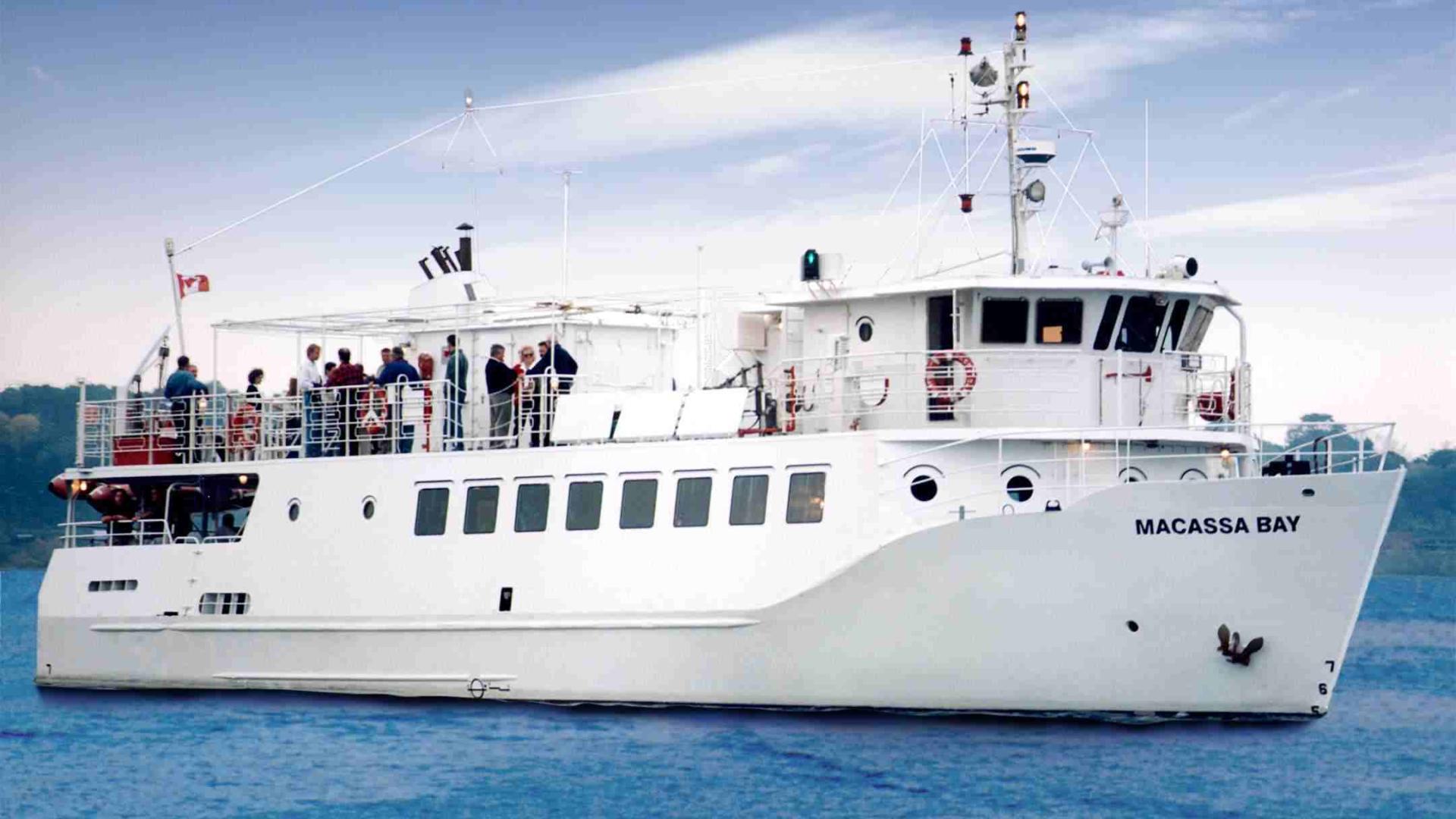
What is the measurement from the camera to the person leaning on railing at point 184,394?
3111 cm

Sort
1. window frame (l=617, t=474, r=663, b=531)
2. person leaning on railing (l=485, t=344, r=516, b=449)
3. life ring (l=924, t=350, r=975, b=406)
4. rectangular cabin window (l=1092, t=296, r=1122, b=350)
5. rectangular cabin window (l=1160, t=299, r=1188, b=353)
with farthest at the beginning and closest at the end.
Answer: person leaning on railing (l=485, t=344, r=516, b=449) < window frame (l=617, t=474, r=663, b=531) < rectangular cabin window (l=1160, t=299, r=1188, b=353) < rectangular cabin window (l=1092, t=296, r=1122, b=350) < life ring (l=924, t=350, r=975, b=406)

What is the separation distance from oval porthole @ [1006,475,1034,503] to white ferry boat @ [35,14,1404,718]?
0.36ft

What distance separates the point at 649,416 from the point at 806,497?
2812 mm

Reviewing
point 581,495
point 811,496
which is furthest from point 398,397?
point 811,496

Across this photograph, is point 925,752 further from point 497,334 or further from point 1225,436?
point 497,334

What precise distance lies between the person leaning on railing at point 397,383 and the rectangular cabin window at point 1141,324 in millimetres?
9766

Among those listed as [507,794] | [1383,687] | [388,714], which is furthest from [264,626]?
[1383,687]

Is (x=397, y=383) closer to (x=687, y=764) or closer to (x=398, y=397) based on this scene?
(x=398, y=397)

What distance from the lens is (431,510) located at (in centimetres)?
2752

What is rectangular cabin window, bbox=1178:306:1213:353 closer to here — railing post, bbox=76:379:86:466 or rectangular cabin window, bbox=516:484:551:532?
rectangular cabin window, bbox=516:484:551:532

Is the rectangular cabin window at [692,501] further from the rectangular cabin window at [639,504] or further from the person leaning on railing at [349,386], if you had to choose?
the person leaning on railing at [349,386]

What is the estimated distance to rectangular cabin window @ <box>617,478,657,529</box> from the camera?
84.1 ft

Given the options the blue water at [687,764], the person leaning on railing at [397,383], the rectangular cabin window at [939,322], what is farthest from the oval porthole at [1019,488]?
the person leaning on railing at [397,383]

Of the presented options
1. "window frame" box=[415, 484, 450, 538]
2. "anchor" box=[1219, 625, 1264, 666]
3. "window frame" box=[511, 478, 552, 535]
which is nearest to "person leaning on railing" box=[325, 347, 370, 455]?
"window frame" box=[415, 484, 450, 538]
